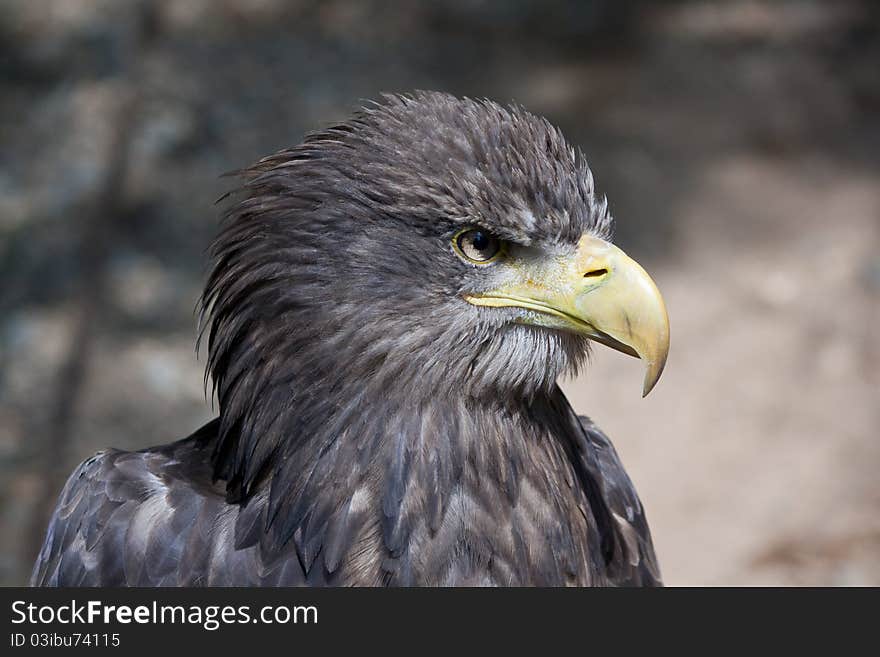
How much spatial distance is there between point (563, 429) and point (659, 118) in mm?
5360

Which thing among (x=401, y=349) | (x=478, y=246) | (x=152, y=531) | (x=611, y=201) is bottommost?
(x=152, y=531)

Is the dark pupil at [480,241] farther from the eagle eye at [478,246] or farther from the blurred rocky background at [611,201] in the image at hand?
the blurred rocky background at [611,201]

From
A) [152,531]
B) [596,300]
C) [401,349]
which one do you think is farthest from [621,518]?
[152,531]

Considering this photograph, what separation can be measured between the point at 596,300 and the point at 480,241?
0.32m

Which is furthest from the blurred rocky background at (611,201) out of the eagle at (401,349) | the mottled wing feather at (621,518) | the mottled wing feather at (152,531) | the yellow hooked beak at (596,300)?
the yellow hooked beak at (596,300)

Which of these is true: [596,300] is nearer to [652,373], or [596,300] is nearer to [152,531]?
[652,373]

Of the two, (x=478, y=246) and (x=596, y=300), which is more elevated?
(x=478, y=246)

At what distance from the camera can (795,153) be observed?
7.73 m

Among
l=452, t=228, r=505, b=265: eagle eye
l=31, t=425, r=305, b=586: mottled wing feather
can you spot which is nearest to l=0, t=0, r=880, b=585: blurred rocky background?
l=31, t=425, r=305, b=586: mottled wing feather

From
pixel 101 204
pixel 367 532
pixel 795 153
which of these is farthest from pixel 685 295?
pixel 367 532

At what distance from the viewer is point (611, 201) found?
7.27 metres

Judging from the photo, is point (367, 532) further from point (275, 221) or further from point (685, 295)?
point (685, 295)

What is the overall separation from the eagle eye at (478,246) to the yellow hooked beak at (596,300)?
6 cm

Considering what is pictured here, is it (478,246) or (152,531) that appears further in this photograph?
(152,531)
